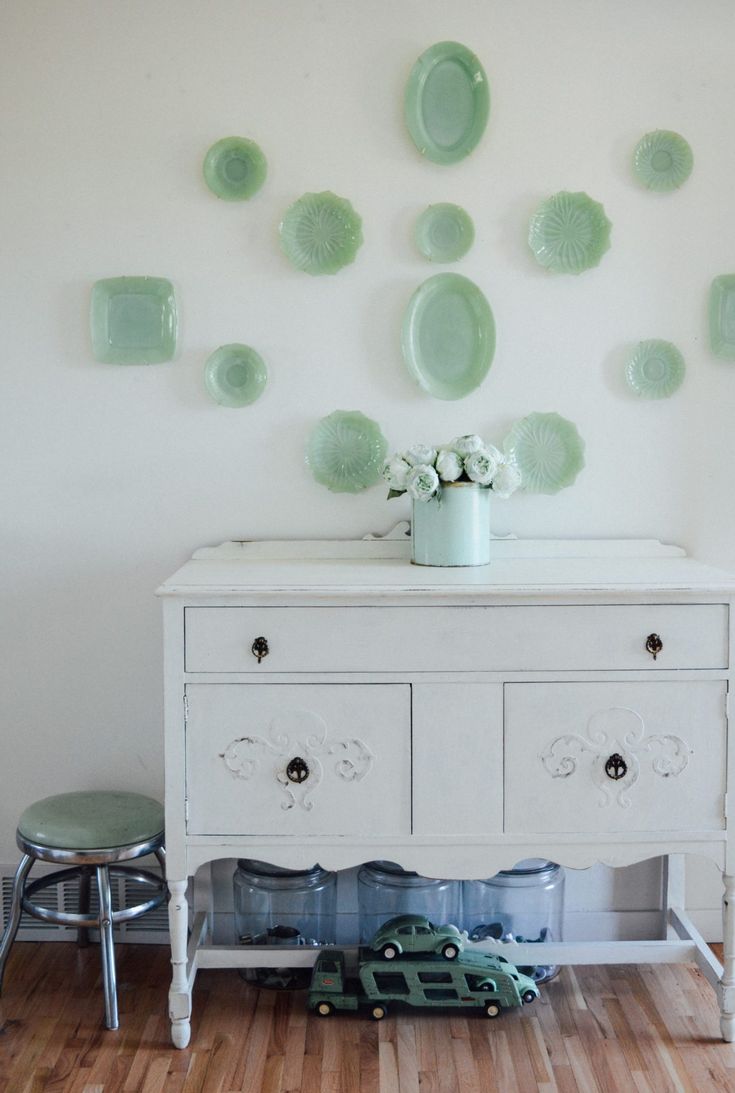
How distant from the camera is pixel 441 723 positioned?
6.82 feet

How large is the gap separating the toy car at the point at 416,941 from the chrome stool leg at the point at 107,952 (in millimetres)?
561

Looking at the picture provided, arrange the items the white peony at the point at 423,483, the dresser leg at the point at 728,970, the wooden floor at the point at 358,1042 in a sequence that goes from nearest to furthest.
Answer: the wooden floor at the point at 358,1042 → the dresser leg at the point at 728,970 → the white peony at the point at 423,483

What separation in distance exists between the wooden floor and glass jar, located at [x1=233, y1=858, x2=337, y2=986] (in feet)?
0.43

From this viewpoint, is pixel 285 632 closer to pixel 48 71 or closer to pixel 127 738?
pixel 127 738

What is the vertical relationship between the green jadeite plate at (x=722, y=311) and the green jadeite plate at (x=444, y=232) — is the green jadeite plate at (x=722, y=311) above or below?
below

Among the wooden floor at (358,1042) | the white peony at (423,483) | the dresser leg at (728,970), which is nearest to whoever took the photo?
the wooden floor at (358,1042)

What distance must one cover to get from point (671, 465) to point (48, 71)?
1782 mm

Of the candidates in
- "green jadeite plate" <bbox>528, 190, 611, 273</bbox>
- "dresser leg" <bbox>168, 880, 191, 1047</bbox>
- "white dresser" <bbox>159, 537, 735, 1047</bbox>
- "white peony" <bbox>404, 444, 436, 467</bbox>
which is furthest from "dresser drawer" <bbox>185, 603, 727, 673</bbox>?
"green jadeite plate" <bbox>528, 190, 611, 273</bbox>

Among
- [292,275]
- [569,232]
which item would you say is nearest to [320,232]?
[292,275]

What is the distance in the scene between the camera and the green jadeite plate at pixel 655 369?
250 centimetres

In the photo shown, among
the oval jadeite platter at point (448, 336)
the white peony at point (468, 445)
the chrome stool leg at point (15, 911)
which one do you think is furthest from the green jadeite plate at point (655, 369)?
the chrome stool leg at point (15, 911)

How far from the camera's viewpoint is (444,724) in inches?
81.9

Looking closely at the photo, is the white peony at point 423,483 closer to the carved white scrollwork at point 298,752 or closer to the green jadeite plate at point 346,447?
the green jadeite plate at point 346,447

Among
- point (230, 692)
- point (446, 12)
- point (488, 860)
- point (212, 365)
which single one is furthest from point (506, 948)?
point (446, 12)
